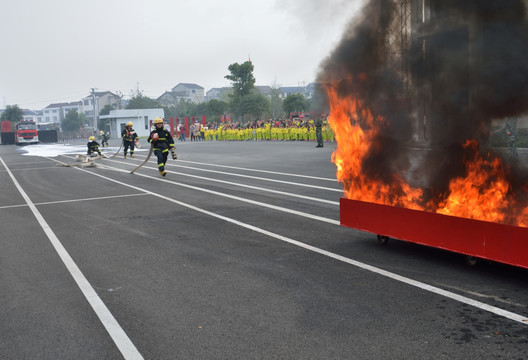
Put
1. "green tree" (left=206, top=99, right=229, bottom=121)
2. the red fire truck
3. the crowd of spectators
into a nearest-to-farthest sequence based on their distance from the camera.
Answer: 1. the crowd of spectators
2. the red fire truck
3. "green tree" (left=206, top=99, right=229, bottom=121)

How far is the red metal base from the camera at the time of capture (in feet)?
17.0

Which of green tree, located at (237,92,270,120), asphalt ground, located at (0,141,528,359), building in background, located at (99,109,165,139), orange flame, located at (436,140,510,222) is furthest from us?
building in background, located at (99,109,165,139)

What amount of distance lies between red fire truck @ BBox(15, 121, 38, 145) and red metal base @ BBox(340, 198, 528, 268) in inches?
2300

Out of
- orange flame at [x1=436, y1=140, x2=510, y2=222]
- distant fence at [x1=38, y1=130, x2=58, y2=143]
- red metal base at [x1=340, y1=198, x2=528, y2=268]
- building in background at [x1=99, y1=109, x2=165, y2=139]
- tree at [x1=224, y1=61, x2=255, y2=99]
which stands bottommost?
red metal base at [x1=340, y1=198, x2=528, y2=268]

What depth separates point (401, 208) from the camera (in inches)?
254

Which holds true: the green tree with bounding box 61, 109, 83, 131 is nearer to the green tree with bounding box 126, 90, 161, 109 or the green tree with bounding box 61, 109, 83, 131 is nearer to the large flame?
the green tree with bounding box 126, 90, 161, 109

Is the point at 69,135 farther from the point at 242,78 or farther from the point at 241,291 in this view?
the point at 241,291

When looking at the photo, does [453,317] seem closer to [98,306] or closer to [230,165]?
Result: [98,306]

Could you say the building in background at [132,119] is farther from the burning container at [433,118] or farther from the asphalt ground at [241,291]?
the burning container at [433,118]

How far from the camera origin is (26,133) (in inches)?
2302

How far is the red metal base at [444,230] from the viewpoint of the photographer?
17.0 feet

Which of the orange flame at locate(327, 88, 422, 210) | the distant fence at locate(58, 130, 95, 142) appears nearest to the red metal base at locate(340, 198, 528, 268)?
the orange flame at locate(327, 88, 422, 210)

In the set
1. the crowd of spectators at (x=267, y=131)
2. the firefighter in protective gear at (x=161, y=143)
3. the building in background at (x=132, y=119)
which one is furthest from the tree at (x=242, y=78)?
the firefighter in protective gear at (x=161, y=143)

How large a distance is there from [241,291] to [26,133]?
59.9m
